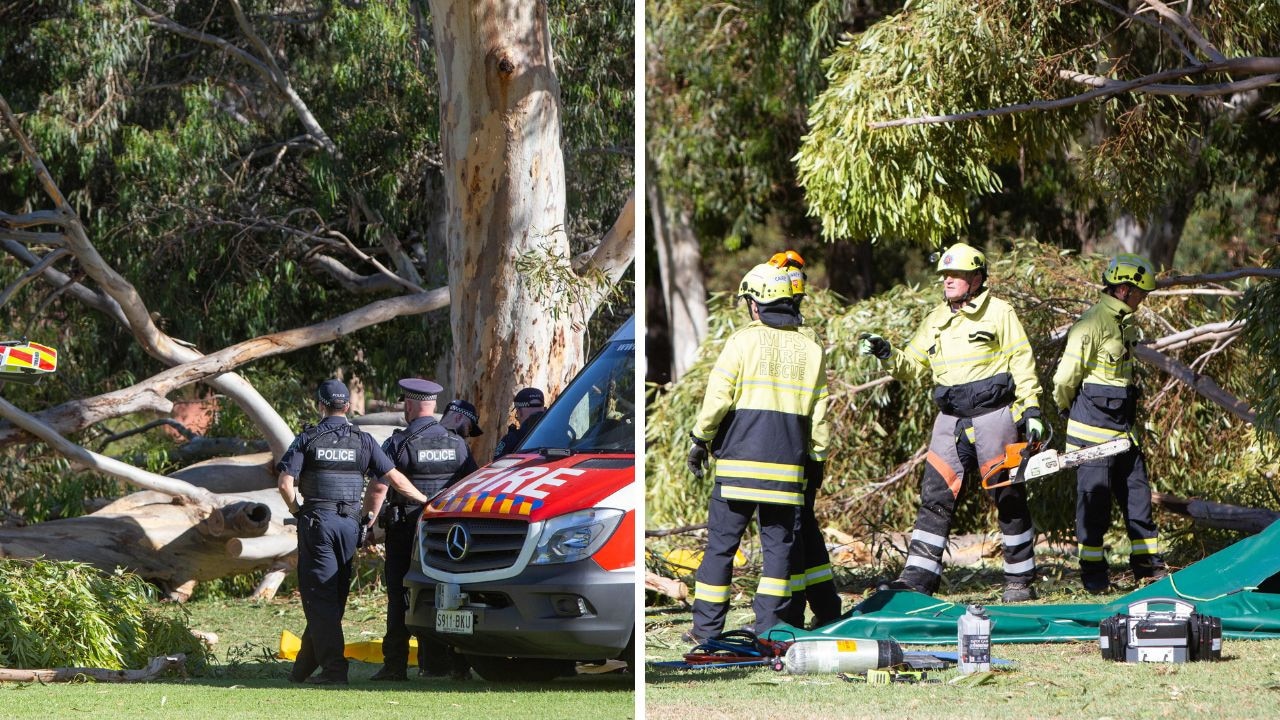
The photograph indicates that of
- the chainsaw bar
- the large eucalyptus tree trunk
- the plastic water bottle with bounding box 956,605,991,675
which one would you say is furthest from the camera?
the large eucalyptus tree trunk

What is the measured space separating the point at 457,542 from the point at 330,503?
1206 millimetres

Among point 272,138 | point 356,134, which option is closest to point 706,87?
point 356,134

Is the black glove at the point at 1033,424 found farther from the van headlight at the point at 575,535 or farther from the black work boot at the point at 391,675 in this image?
the black work boot at the point at 391,675

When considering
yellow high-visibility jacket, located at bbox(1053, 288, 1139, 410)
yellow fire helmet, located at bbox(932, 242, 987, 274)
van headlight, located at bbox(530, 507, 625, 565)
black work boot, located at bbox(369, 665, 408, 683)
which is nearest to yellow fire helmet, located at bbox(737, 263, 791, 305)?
van headlight, located at bbox(530, 507, 625, 565)

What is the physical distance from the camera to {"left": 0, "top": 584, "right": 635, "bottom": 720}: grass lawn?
621cm

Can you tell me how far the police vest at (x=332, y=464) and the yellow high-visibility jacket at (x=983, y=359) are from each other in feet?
9.95

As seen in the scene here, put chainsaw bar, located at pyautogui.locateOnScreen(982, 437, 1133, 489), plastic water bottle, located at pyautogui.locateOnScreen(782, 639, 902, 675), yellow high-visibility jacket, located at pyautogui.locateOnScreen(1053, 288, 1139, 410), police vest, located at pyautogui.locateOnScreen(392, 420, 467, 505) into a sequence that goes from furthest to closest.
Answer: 1. yellow high-visibility jacket, located at pyautogui.locateOnScreen(1053, 288, 1139, 410)
2. police vest, located at pyautogui.locateOnScreen(392, 420, 467, 505)
3. chainsaw bar, located at pyautogui.locateOnScreen(982, 437, 1133, 489)
4. plastic water bottle, located at pyautogui.locateOnScreen(782, 639, 902, 675)

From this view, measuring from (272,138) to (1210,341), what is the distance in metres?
11.8

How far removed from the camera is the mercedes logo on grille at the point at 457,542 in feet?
21.9

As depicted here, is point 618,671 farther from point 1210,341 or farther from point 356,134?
point 356,134

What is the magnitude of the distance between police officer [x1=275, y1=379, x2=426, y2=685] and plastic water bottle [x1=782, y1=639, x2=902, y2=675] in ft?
8.37

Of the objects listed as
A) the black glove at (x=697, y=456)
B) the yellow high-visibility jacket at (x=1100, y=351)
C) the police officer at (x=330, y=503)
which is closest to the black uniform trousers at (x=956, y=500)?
the yellow high-visibility jacket at (x=1100, y=351)

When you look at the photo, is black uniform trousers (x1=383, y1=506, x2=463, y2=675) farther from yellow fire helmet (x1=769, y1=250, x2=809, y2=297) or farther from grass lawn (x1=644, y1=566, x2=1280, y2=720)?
yellow fire helmet (x1=769, y1=250, x2=809, y2=297)

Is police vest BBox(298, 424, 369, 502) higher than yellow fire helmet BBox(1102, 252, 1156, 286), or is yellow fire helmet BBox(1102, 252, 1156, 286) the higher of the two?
yellow fire helmet BBox(1102, 252, 1156, 286)
